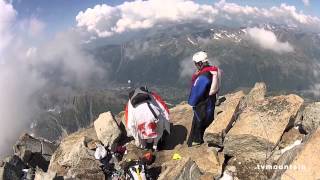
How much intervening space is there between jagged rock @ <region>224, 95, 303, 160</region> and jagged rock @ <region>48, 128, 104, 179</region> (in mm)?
5098

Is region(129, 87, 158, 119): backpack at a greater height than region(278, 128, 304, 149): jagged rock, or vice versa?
region(129, 87, 158, 119): backpack

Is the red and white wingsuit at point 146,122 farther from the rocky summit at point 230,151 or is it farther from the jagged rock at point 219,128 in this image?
the jagged rock at point 219,128

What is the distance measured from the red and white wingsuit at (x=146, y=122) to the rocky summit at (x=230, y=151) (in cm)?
57

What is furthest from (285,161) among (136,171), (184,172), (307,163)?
(136,171)

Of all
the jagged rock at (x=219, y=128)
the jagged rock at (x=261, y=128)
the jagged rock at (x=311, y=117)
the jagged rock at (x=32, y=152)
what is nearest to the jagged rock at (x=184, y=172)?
the jagged rock at (x=261, y=128)

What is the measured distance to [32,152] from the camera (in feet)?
64.1

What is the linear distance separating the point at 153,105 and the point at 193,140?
2.26 metres

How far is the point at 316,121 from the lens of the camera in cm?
1424

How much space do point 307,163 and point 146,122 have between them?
23.1 ft

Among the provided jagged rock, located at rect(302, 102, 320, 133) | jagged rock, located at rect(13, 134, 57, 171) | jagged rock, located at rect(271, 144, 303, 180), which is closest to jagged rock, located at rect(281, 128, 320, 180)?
jagged rock, located at rect(271, 144, 303, 180)

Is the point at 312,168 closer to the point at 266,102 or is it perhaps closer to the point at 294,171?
the point at 294,171

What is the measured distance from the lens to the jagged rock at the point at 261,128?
13695mm

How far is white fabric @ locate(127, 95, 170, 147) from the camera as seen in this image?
15898 millimetres

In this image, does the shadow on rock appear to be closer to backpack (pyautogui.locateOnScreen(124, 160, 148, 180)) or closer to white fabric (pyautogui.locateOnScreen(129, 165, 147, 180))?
backpack (pyautogui.locateOnScreen(124, 160, 148, 180))
